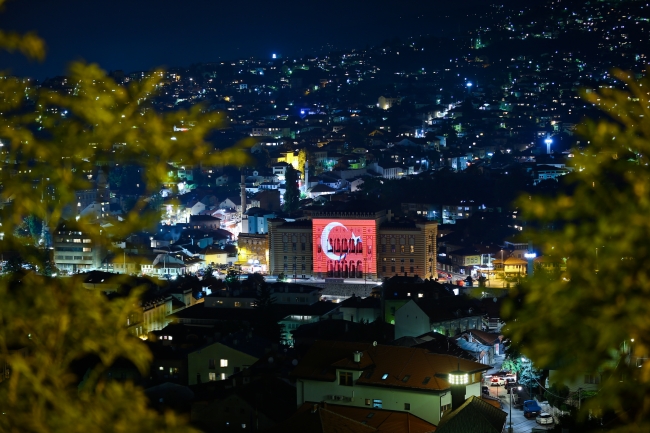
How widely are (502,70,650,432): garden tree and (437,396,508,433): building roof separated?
7.07 meters

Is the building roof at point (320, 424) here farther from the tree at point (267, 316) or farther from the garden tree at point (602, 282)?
the tree at point (267, 316)

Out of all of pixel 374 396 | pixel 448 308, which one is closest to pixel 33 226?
pixel 448 308

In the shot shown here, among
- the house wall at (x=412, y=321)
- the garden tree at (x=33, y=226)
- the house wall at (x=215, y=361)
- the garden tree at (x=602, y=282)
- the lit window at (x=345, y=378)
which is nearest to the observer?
the garden tree at (x=602, y=282)

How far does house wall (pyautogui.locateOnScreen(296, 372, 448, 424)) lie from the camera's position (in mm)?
11164

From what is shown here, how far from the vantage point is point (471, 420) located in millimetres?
9977

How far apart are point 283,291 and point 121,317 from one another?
2059 centimetres

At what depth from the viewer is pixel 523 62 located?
240 feet

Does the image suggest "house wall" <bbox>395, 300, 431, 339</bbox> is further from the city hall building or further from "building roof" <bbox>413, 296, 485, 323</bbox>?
the city hall building

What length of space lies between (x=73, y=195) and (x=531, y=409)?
10.7 m

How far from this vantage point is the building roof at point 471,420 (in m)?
9.82

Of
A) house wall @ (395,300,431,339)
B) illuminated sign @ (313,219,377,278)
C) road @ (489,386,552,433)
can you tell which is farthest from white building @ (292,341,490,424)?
illuminated sign @ (313,219,377,278)

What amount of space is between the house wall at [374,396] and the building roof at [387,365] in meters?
0.06

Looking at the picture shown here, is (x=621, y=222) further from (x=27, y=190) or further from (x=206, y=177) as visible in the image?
(x=206, y=177)

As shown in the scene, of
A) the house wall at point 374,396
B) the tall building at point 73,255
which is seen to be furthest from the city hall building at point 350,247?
the house wall at point 374,396
